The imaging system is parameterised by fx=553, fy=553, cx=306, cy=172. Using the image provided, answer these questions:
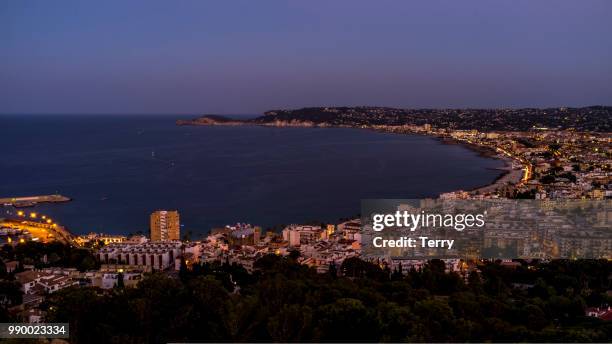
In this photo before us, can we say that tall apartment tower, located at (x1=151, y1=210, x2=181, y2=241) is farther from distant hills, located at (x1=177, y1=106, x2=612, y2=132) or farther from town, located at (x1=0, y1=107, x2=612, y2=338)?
distant hills, located at (x1=177, y1=106, x2=612, y2=132)

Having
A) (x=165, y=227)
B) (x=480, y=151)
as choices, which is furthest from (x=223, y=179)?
(x=480, y=151)

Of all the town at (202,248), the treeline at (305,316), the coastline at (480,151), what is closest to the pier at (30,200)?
the town at (202,248)

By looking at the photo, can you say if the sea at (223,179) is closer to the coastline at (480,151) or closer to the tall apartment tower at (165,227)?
the coastline at (480,151)

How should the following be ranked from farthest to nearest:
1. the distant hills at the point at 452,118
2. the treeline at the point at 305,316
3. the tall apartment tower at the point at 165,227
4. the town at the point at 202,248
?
the distant hills at the point at 452,118 → the tall apartment tower at the point at 165,227 → the town at the point at 202,248 → the treeline at the point at 305,316

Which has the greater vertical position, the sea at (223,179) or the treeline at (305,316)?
the treeline at (305,316)

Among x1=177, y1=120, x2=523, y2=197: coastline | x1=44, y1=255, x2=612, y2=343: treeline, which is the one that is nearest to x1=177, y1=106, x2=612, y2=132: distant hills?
x1=177, y1=120, x2=523, y2=197: coastline
